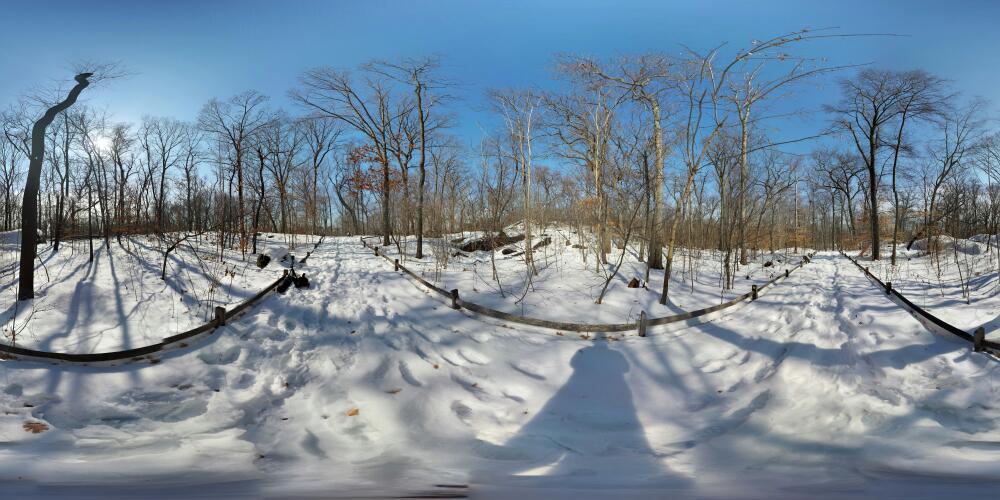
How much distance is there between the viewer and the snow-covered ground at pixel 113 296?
6.46 m

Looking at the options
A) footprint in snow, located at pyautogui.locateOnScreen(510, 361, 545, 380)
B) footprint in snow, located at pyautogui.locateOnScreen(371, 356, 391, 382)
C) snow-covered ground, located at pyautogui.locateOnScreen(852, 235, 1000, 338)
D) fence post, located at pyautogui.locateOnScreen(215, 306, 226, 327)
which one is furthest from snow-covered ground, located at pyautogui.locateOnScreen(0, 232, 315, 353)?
snow-covered ground, located at pyautogui.locateOnScreen(852, 235, 1000, 338)

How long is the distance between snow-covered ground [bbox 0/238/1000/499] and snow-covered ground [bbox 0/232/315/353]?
2079mm

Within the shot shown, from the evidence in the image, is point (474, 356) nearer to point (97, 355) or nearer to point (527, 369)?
point (527, 369)

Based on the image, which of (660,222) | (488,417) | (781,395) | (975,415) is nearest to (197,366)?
(488,417)

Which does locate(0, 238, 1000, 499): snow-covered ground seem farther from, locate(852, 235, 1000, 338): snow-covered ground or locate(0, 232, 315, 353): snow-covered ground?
locate(0, 232, 315, 353): snow-covered ground

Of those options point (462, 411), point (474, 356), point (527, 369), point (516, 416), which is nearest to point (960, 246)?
point (527, 369)

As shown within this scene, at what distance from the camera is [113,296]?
27.5 ft

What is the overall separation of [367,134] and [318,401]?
1530 cm

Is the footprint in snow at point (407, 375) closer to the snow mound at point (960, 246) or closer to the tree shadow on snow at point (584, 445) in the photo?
the tree shadow on snow at point (584, 445)

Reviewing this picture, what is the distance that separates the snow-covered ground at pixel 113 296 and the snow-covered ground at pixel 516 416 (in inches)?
81.9

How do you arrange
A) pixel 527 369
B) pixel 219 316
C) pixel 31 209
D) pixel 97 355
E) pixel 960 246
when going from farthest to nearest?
pixel 960 246
pixel 31 209
pixel 219 316
pixel 527 369
pixel 97 355

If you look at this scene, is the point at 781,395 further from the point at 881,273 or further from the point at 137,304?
the point at 881,273

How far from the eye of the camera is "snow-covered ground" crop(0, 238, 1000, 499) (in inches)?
114

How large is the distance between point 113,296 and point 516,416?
9.28 m
